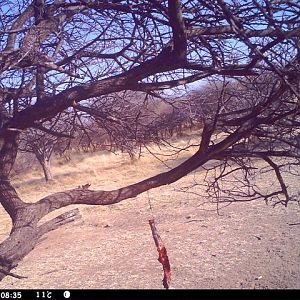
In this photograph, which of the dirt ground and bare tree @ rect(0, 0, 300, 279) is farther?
the dirt ground

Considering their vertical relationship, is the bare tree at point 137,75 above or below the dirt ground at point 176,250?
above

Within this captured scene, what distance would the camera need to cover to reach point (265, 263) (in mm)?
7250

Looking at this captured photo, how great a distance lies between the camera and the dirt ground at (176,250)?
6.98 metres

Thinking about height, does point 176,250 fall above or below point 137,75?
below

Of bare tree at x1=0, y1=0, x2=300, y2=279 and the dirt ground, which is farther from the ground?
bare tree at x1=0, y1=0, x2=300, y2=279

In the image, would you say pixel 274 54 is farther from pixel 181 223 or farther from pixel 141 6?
pixel 181 223

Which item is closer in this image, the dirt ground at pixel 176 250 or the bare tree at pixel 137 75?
the bare tree at pixel 137 75

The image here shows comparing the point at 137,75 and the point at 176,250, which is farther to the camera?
the point at 176,250

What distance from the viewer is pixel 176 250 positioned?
29.7 ft

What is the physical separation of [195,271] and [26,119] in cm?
447

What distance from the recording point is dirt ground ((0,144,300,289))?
6.98m

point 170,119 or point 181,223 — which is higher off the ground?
point 170,119
